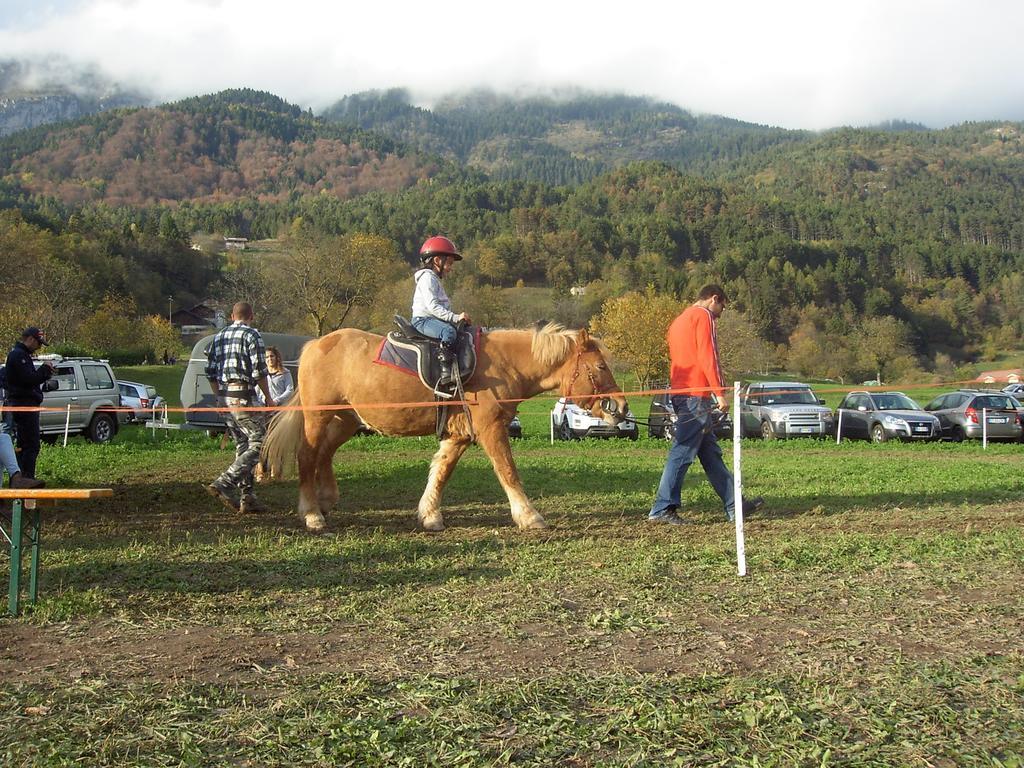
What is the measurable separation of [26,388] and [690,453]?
7.24 meters

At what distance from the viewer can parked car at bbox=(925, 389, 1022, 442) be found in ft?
79.5

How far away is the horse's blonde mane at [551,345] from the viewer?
7953 mm

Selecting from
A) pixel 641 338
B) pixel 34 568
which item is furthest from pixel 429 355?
pixel 641 338

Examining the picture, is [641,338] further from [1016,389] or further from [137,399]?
[137,399]

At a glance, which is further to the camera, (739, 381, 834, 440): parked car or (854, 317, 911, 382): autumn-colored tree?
(854, 317, 911, 382): autumn-colored tree

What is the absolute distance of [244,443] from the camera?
8656mm

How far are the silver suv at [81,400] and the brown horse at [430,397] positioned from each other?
14794 millimetres

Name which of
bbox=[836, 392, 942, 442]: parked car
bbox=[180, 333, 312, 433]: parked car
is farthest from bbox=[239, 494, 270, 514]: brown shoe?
bbox=[836, 392, 942, 442]: parked car

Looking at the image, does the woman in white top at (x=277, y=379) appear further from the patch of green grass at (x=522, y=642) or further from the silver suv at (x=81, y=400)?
the silver suv at (x=81, y=400)

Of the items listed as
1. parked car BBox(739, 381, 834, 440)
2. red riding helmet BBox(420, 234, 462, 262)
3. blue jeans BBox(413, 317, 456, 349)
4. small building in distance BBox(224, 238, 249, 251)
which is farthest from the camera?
small building in distance BBox(224, 238, 249, 251)

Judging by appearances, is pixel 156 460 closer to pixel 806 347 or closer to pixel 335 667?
pixel 335 667

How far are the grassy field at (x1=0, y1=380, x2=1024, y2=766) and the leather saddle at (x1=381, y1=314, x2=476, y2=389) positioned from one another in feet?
4.68

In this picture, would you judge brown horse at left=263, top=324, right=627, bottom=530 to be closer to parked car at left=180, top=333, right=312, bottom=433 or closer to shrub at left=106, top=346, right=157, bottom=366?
parked car at left=180, top=333, right=312, bottom=433

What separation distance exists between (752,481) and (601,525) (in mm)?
4332
